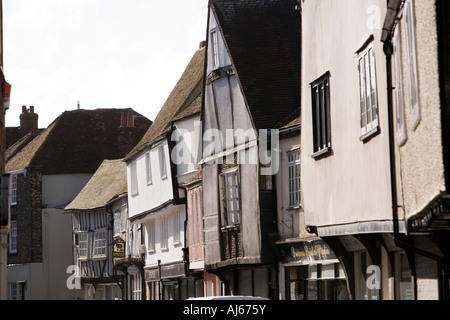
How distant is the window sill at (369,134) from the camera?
14.8 meters

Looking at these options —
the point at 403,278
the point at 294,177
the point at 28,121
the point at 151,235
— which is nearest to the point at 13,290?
the point at 28,121

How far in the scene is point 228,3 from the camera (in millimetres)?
29625

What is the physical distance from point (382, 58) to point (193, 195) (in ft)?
64.8

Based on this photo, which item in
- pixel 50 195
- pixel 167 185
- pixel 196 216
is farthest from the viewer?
pixel 50 195

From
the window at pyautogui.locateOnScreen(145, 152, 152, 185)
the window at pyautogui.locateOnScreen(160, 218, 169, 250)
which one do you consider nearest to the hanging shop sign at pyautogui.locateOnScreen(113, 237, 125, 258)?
the window at pyautogui.locateOnScreen(160, 218, 169, 250)

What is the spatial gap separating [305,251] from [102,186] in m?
30.9

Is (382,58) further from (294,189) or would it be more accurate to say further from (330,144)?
(294,189)

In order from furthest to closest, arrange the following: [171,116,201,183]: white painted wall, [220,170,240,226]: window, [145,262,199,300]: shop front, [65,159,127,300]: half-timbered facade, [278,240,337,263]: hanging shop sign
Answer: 1. [65,159,127,300]: half-timbered facade
2. [145,262,199,300]: shop front
3. [171,116,201,183]: white painted wall
4. [220,170,240,226]: window
5. [278,240,337,263]: hanging shop sign

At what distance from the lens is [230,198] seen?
94.0ft

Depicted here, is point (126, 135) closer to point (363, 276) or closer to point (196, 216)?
point (196, 216)

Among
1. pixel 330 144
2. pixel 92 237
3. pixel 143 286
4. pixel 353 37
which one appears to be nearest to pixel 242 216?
pixel 330 144

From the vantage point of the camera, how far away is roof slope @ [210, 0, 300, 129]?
27.2 m

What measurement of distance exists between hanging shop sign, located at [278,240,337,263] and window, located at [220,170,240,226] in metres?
2.59

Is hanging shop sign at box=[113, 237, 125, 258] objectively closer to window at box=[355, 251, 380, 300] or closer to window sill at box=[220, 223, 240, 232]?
window sill at box=[220, 223, 240, 232]
